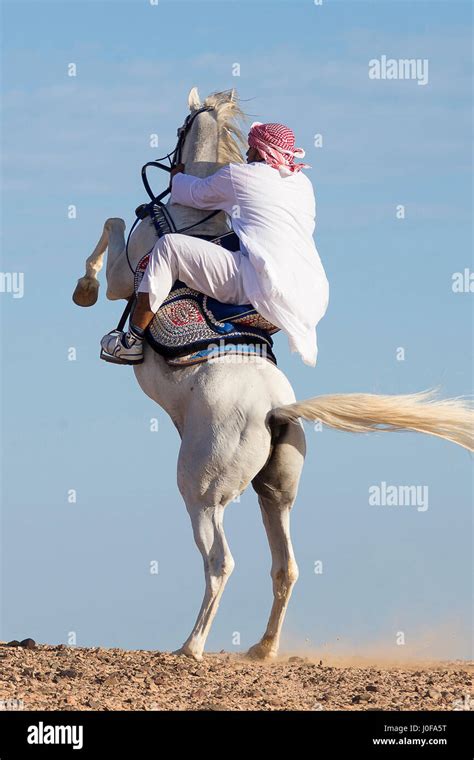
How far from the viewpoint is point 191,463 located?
11.6 metres

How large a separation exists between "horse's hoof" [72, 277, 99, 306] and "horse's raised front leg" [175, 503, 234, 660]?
2602 mm

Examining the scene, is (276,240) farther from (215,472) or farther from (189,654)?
(189,654)

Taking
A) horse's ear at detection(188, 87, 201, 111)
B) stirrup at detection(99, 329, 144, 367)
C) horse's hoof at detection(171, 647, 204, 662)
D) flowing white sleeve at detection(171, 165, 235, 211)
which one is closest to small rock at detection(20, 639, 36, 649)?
horse's hoof at detection(171, 647, 204, 662)

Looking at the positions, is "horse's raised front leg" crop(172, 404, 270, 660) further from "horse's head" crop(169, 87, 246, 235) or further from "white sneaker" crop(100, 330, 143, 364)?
"horse's head" crop(169, 87, 246, 235)

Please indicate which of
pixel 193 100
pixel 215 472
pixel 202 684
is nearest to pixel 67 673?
pixel 202 684

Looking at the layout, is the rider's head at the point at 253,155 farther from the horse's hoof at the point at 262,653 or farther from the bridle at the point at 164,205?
the horse's hoof at the point at 262,653

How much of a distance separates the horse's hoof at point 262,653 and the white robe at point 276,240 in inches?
85.0

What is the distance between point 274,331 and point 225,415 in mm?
939

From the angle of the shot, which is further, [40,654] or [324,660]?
[324,660]

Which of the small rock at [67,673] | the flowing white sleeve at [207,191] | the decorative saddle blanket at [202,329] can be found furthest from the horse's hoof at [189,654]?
the flowing white sleeve at [207,191]

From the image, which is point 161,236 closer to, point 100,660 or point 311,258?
point 311,258

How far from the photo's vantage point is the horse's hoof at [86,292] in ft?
43.7
